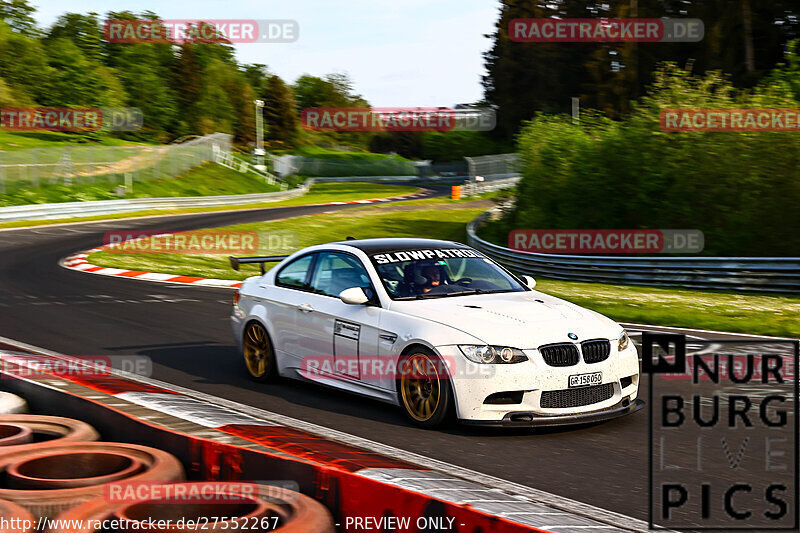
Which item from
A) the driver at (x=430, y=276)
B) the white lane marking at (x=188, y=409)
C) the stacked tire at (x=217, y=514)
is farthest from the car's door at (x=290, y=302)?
the stacked tire at (x=217, y=514)

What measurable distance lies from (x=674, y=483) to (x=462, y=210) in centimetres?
4319

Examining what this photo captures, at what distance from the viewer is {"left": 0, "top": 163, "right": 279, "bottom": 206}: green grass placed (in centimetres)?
4372

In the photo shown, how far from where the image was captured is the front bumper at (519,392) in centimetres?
693

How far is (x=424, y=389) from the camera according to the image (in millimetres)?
7348

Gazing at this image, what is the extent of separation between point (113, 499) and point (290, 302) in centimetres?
484

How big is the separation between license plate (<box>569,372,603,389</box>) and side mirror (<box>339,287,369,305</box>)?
1937 mm

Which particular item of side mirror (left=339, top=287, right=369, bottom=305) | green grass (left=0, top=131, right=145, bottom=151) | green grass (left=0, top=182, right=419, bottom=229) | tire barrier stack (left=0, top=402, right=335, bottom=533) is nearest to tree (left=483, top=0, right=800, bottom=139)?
green grass (left=0, top=182, right=419, bottom=229)

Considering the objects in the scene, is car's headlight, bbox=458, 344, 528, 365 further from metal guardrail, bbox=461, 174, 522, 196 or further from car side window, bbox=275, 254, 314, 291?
metal guardrail, bbox=461, 174, 522, 196

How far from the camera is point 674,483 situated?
574cm

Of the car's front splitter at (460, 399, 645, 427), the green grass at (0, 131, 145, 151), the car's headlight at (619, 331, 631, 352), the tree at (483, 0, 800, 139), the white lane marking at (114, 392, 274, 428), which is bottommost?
the car's front splitter at (460, 399, 645, 427)

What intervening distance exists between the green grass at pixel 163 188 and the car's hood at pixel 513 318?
3886 cm

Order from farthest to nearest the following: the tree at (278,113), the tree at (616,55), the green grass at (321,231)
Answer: the tree at (278,113), the tree at (616,55), the green grass at (321,231)

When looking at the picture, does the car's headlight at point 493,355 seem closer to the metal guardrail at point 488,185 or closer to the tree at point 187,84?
the metal guardrail at point 488,185

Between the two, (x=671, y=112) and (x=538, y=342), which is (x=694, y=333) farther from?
(x=671, y=112)
